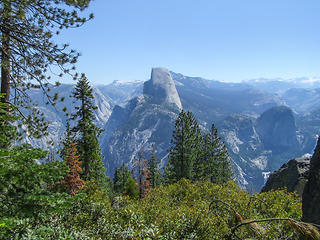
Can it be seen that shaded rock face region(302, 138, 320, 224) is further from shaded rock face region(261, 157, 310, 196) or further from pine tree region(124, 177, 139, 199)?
pine tree region(124, 177, 139, 199)

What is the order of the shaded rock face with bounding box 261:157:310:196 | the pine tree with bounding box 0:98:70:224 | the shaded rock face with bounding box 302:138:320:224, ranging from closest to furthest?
the pine tree with bounding box 0:98:70:224 < the shaded rock face with bounding box 302:138:320:224 < the shaded rock face with bounding box 261:157:310:196

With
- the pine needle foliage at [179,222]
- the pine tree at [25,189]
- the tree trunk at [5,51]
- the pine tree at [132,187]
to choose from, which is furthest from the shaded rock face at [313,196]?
the pine tree at [132,187]

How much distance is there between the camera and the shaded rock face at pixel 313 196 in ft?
19.4

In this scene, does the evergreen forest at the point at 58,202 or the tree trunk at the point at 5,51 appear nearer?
the evergreen forest at the point at 58,202

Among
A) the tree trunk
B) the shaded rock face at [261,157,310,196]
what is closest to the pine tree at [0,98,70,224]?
the tree trunk

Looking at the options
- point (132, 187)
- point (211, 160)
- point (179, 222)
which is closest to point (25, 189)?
point (179, 222)

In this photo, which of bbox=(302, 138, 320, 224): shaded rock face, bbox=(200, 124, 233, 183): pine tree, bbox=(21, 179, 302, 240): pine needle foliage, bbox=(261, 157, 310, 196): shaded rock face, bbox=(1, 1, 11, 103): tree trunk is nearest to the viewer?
bbox=(21, 179, 302, 240): pine needle foliage

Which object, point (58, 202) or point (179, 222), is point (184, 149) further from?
point (58, 202)

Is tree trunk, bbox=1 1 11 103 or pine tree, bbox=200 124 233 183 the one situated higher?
tree trunk, bbox=1 1 11 103

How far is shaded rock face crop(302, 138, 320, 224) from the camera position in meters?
5.91

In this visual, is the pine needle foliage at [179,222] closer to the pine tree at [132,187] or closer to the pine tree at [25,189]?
the pine tree at [25,189]

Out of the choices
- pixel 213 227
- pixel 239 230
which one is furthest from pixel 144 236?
pixel 239 230

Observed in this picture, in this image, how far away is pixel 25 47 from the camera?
7.23 m

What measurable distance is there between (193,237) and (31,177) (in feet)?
15.6
